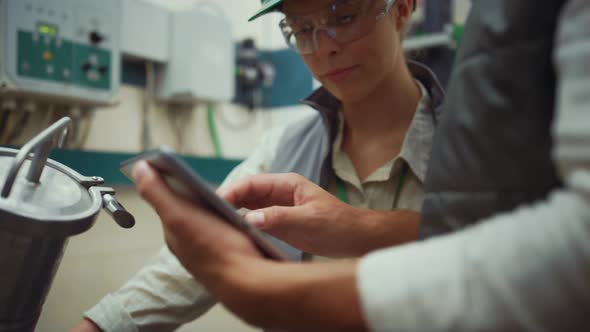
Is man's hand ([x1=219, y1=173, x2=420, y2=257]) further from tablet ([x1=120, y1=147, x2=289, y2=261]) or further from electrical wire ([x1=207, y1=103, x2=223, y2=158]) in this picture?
electrical wire ([x1=207, y1=103, x2=223, y2=158])

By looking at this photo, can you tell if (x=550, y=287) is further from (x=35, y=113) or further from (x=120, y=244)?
(x=35, y=113)

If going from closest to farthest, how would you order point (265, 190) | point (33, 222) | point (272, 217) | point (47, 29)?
point (33, 222) → point (272, 217) → point (265, 190) → point (47, 29)

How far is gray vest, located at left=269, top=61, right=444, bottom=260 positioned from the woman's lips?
0.15 m

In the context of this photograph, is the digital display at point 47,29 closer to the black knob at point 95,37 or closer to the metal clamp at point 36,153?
→ the black knob at point 95,37

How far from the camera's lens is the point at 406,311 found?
32 centimetres

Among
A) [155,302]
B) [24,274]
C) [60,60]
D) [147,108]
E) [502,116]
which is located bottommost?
[155,302]

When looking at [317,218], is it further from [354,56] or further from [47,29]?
[47,29]

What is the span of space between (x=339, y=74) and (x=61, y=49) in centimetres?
95

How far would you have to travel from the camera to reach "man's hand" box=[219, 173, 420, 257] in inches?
28.7

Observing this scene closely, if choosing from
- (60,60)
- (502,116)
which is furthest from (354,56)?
(60,60)

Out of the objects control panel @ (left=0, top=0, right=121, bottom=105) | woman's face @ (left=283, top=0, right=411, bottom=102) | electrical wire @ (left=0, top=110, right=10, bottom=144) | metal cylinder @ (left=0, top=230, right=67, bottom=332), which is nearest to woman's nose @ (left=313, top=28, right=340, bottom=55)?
woman's face @ (left=283, top=0, right=411, bottom=102)

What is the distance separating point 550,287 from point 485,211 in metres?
0.10


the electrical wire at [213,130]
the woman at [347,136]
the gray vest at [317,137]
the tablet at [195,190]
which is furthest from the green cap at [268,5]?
the electrical wire at [213,130]

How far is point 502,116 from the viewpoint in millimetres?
381
